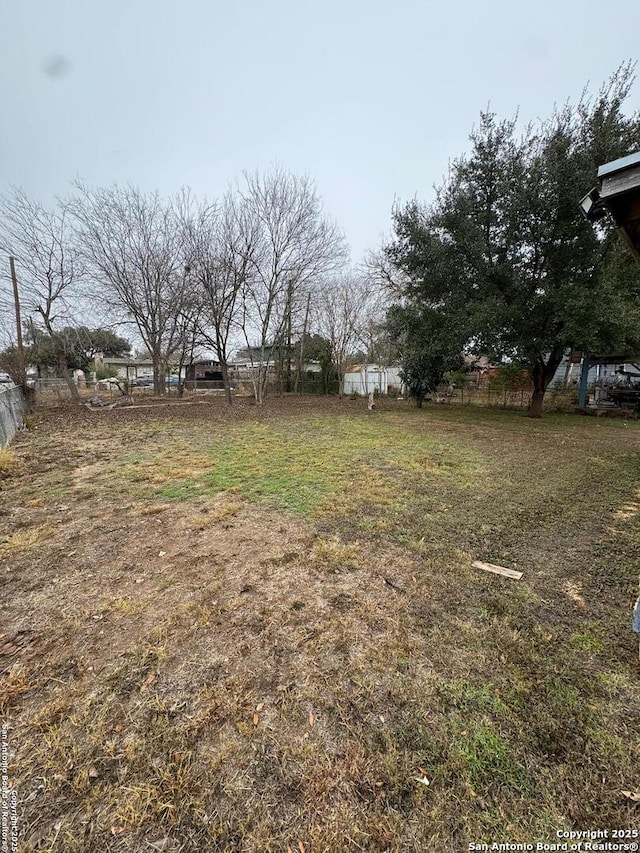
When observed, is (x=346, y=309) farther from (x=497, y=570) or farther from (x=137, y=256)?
(x=497, y=570)

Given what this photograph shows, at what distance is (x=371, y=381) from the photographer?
68.5 feet

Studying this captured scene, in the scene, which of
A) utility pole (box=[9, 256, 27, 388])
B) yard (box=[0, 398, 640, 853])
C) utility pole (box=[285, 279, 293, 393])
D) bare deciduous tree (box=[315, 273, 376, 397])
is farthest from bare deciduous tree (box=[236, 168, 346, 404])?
yard (box=[0, 398, 640, 853])

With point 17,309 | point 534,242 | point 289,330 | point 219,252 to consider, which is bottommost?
point 17,309

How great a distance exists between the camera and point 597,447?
20.8ft

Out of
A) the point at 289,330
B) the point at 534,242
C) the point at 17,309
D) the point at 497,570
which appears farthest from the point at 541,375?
the point at 17,309

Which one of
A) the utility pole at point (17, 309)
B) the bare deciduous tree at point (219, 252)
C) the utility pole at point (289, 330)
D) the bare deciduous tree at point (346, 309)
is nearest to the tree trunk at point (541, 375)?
the bare deciduous tree at point (346, 309)

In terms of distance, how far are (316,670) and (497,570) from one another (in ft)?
5.08

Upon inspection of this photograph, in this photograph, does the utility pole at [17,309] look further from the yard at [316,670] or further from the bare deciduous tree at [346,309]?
the bare deciduous tree at [346,309]

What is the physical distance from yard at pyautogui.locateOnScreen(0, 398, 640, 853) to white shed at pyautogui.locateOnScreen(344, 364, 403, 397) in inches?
664

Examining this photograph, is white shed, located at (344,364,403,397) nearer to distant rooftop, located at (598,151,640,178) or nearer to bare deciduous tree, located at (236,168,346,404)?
bare deciduous tree, located at (236,168,346,404)

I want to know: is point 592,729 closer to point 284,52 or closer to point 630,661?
point 630,661

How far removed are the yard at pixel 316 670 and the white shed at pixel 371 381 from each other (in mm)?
16876

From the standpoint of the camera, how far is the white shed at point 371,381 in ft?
66.4

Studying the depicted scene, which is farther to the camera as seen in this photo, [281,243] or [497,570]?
[281,243]
